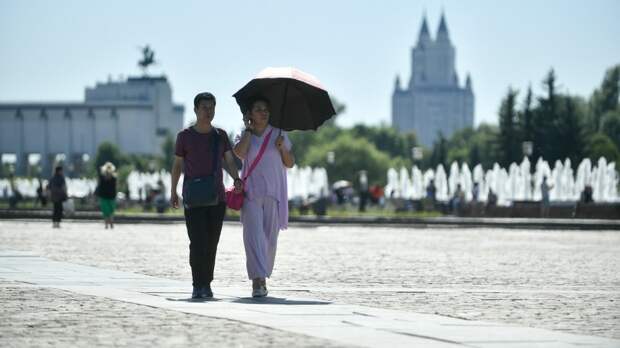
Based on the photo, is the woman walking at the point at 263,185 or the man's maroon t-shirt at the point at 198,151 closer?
the woman walking at the point at 263,185

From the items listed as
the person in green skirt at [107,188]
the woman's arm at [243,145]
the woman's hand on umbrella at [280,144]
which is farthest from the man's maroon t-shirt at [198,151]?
the person in green skirt at [107,188]

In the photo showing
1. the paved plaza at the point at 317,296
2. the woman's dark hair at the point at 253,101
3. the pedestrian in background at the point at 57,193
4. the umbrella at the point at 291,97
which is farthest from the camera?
the pedestrian in background at the point at 57,193

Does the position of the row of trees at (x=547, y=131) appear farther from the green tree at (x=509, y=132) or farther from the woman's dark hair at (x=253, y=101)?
the woman's dark hair at (x=253, y=101)

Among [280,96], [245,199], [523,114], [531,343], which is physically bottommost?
[531,343]

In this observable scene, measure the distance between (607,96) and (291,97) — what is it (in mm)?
140709

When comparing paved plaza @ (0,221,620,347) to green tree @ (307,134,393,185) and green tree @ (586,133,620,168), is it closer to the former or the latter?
green tree @ (586,133,620,168)

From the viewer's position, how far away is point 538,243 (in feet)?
94.8

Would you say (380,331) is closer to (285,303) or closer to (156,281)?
(285,303)

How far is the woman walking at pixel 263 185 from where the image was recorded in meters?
13.1

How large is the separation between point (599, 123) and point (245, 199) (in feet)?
454

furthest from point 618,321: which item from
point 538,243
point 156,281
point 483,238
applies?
point 483,238

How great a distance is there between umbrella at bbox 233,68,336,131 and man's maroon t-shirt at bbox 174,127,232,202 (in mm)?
459

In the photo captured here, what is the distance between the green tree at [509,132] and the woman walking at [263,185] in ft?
353

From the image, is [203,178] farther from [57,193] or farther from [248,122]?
[57,193]
